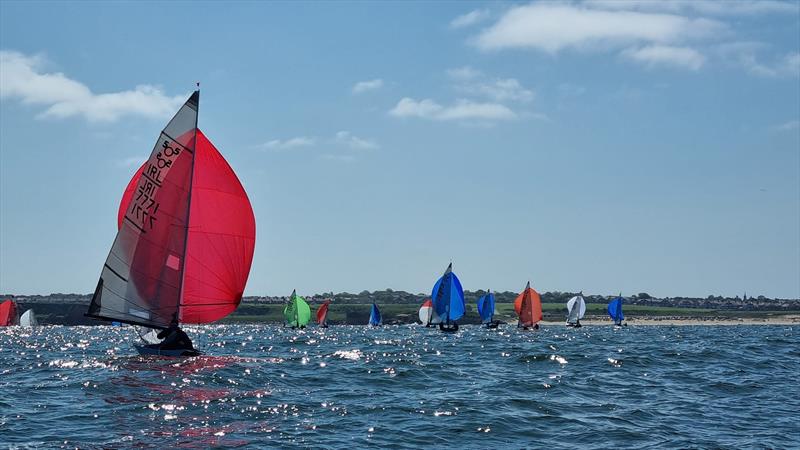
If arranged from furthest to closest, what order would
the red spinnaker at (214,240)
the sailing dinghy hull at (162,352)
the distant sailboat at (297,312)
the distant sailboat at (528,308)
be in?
the distant sailboat at (297,312) → the distant sailboat at (528,308) → the red spinnaker at (214,240) → the sailing dinghy hull at (162,352)

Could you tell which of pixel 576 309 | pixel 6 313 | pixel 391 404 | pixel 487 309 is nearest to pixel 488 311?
pixel 487 309

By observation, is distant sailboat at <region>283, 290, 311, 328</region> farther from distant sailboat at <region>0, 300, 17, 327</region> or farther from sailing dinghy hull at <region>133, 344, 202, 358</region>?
sailing dinghy hull at <region>133, 344, 202, 358</region>

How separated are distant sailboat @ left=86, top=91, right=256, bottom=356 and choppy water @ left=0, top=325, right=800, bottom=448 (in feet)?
8.36

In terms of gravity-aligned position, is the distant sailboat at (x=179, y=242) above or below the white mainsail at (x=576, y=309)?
above

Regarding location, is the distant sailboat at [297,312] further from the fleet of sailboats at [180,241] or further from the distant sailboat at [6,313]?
the fleet of sailboats at [180,241]

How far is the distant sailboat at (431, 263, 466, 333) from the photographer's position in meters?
90.9

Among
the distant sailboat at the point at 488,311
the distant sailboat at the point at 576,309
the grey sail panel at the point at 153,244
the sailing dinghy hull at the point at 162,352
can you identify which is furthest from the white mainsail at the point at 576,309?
the grey sail panel at the point at 153,244

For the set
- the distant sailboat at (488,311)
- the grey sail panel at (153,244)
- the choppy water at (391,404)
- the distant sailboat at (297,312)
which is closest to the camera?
the choppy water at (391,404)

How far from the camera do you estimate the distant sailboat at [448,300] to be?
90938 millimetres

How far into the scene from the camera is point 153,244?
34438 millimetres

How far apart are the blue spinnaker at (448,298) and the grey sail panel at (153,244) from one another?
57.9m

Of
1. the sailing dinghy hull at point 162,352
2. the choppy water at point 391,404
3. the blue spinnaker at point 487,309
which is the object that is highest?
the blue spinnaker at point 487,309

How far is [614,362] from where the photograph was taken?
1471 inches

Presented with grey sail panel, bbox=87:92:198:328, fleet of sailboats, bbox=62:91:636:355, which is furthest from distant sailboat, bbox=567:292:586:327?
grey sail panel, bbox=87:92:198:328
